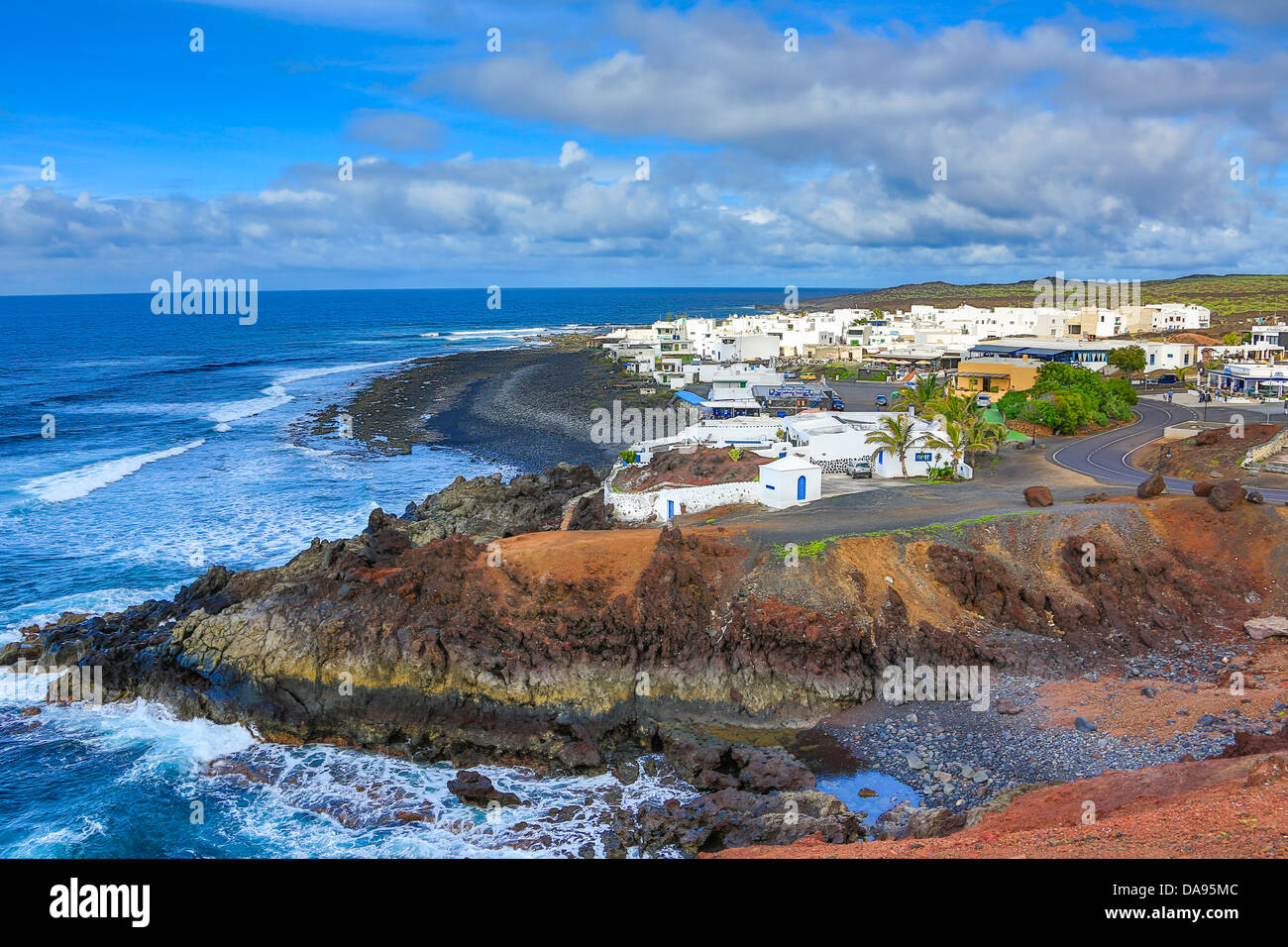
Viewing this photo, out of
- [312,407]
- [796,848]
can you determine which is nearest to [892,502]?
[796,848]

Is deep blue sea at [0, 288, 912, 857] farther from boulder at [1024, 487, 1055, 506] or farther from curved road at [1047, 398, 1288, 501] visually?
curved road at [1047, 398, 1288, 501]

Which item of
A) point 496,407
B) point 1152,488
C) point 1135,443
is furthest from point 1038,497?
point 496,407

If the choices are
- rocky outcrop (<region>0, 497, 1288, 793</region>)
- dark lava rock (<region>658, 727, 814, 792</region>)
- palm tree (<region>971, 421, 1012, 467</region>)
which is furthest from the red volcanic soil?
palm tree (<region>971, 421, 1012, 467</region>)

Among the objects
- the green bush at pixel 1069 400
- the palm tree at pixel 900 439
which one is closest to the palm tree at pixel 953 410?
the palm tree at pixel 900 439

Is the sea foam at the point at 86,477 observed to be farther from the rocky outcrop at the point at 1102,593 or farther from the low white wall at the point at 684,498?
the rocky outcrop at the point at 1102,593

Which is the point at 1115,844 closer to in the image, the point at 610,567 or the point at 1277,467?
the point at 610,567

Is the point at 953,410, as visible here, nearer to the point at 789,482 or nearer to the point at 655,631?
the point at 789,482
